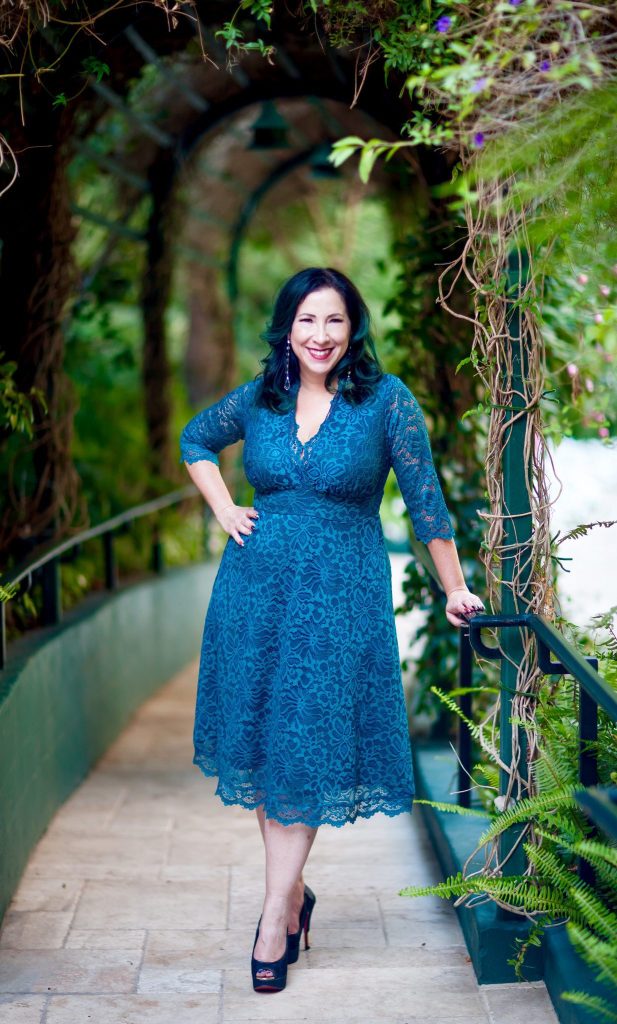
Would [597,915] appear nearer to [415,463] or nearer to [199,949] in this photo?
[415,463]

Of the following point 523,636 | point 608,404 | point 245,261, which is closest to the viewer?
point 523,636

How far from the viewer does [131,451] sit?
7.11 meters

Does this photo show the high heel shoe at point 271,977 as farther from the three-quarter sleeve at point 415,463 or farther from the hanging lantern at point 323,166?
the hanging lantern at point 323,166

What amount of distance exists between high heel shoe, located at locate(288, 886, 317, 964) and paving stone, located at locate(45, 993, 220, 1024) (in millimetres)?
236

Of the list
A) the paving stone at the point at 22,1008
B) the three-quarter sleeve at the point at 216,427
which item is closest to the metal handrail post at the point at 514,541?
the three-quarter sleeve at the point at 216,427

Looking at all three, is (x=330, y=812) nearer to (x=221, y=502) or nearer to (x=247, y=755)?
(x=247, y=755)

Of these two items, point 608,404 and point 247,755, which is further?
point 608,404

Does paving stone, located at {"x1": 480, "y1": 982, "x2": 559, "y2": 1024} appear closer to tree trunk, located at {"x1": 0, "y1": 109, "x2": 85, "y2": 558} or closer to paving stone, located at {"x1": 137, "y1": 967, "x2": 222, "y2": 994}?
paving stone, located at {"x1": 137, "y1": 967, "x2": 222, "y2": 994}

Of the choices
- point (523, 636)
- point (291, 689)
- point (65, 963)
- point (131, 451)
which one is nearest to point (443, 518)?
point (523, 636)

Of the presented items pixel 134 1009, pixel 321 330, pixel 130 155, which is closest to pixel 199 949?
pixel 134 1009

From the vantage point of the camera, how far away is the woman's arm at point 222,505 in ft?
9.23

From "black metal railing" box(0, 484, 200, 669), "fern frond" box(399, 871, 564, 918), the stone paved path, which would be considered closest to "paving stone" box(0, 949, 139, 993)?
the stone paved path

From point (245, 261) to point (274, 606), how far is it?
1130cm

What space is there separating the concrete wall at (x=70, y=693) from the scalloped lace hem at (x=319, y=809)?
78 centimetres
